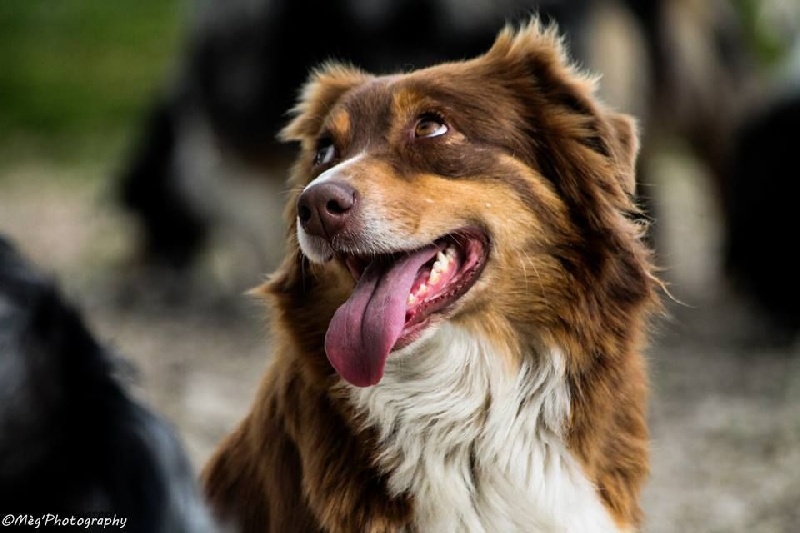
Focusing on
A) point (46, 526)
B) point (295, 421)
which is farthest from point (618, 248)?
point (46, 526)

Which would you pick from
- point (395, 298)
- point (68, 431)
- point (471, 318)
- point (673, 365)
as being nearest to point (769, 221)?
point (673, 365)

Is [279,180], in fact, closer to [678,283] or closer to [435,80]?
[678,283]

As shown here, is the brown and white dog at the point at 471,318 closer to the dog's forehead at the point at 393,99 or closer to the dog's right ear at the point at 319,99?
the dog's forehead at the point at 393,99

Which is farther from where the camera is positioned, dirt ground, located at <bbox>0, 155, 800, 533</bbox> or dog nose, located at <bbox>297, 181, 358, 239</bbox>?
dirt ground, located at <bbox>0, 155, 800, 533</bbox>

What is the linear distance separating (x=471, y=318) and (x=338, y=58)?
481 centimetres

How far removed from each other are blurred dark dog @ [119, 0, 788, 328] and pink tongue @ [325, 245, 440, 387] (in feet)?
14.6

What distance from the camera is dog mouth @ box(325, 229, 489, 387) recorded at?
312cm

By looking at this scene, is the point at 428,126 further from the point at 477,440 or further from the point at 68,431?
the point at 68,431

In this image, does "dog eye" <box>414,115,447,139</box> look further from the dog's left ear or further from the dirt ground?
the dirt ground

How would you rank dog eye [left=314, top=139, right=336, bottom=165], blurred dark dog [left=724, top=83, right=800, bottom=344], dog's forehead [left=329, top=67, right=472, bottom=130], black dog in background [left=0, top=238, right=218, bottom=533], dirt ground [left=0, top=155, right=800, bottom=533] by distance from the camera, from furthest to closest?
blurred dark dog [left=724, top=83, right=800, bottom=344] → dirt ground [left=0, top=155, right=800, bottom=533] → dog eye [left=314, top=139, right=336, bottom=165] → dog's forehead [left=329, top=67, right=472, bottom=130] → black dog in background [left=0, top=238, right=218, bottom=533]

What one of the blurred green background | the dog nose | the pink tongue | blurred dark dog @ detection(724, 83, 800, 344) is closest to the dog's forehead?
the dog nose

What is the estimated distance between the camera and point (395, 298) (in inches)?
124

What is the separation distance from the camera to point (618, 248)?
135 inches

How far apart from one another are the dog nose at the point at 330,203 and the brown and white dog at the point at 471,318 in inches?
0.7
